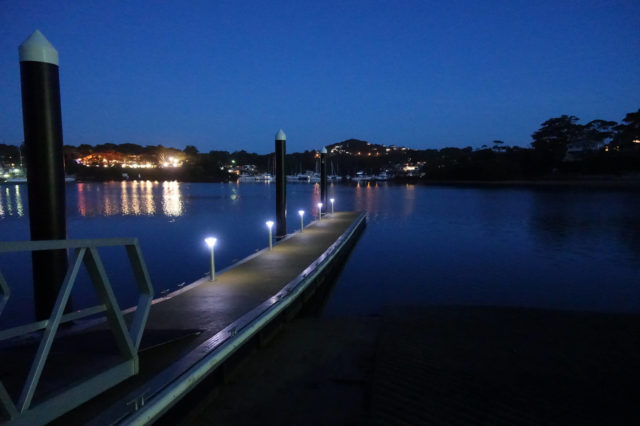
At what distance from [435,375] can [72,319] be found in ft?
13.7

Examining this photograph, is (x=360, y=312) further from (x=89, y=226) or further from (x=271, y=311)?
(x=89, y=226)

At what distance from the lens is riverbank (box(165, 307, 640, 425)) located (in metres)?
4.26

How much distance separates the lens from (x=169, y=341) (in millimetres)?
5137

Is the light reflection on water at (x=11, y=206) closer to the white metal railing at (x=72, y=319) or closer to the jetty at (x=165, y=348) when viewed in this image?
the jetty at (x=165, y=348)

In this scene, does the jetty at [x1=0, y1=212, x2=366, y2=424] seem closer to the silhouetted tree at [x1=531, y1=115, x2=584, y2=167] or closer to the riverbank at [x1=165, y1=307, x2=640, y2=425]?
the riverbank at [x1=165, y1=307, x2=640, y2=425]

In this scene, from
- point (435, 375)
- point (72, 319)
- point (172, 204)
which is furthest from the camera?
point (172, 204)

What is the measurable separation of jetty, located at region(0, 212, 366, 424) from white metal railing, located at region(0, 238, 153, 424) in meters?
0.02

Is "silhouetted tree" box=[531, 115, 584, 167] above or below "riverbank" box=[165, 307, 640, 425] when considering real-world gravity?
above

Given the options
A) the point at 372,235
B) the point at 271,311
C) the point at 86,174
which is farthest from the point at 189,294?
the point at 86,174

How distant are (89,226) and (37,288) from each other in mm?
27471

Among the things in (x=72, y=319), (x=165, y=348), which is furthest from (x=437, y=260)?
(x=72, y=319)

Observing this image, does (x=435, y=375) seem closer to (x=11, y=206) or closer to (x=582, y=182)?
(x=11, y=206)

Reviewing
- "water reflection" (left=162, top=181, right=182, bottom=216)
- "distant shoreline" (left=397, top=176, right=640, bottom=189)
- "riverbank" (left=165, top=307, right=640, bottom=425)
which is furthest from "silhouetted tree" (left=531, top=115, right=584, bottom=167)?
"riverbank" (left=165, top=307, right=640, bottom=425)

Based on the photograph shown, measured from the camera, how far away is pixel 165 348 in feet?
16.4
